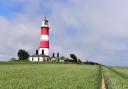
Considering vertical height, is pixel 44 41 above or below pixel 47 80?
above

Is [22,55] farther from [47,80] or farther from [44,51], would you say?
[47,80]

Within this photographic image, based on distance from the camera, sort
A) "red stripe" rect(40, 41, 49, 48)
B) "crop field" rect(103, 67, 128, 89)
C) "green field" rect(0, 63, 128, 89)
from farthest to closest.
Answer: "red stripe" rect(40, 41, 49, 48) < "crop field" rect(103, 67, 128, 89) < "green field" rect(0, 63, 128, 89)

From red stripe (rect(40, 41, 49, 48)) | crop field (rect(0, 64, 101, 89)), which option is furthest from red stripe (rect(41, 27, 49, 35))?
crop field (rect(0, 64, 101, 89))

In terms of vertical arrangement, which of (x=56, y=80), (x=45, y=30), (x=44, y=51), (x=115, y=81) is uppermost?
(x=45, y=30)

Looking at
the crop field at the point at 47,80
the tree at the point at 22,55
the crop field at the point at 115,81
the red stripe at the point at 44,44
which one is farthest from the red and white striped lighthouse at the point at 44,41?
the crop field at the point at 47,80

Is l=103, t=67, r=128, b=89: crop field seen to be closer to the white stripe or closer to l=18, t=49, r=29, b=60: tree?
the white stripe

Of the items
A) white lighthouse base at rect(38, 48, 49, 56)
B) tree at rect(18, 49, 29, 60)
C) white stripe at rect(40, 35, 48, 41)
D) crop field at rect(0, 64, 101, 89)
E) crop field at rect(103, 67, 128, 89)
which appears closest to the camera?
crop field at rect(0, 64, 101, 89)

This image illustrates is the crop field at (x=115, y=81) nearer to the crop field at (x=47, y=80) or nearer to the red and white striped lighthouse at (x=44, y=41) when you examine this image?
the crop field at (x=47, y=80)

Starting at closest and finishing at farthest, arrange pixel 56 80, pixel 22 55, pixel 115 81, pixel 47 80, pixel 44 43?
pixel 47 80 < pixel 56 80 < pixel 115 81 < pixel 44 43 < pixel 22 55

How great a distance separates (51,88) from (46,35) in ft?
416

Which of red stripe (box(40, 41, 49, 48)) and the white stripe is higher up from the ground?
the white stripe

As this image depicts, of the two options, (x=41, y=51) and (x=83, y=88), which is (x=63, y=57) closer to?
(x=41, y=51)

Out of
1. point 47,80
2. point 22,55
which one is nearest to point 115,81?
point 47,80

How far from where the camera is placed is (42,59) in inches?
5979
